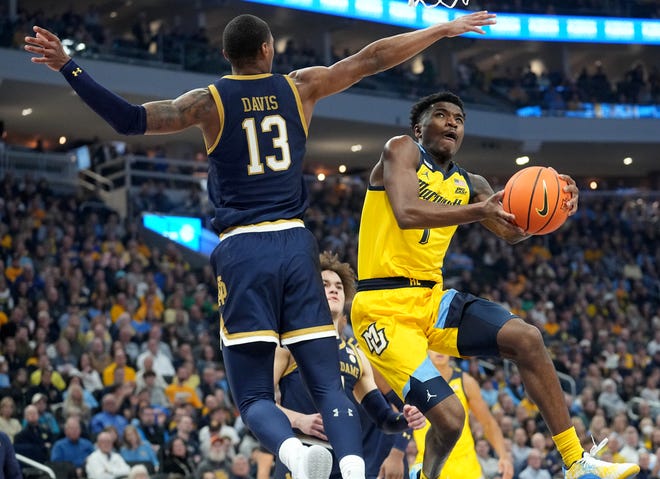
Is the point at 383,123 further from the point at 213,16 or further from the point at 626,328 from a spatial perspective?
the point at 626,328

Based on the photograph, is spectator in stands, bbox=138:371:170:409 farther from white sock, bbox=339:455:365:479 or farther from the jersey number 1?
white sock, bbox=339:455:365:479

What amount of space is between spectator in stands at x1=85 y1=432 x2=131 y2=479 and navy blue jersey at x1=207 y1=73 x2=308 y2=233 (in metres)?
7.35

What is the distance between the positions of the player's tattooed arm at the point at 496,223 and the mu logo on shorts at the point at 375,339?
92 cm

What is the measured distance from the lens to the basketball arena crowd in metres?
13.2

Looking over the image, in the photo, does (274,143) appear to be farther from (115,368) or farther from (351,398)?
(115,368)

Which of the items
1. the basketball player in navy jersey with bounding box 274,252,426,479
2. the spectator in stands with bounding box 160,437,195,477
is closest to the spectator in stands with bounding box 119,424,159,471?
the spectator in stands with bounding box 160,437,195,477

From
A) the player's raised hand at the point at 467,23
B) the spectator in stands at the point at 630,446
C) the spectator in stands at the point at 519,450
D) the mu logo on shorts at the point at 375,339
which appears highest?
the player's raised hand at the point at 467,23

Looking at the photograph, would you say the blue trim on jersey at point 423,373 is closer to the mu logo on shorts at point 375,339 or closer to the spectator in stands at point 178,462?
the mu logo on shorts at point 375,339

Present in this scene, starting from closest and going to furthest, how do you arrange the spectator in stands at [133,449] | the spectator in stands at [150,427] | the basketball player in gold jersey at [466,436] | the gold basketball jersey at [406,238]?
the gold basketball jersey at [406,238]
the basketball player in gold jersey at [466,436]
the spectator in stands at [133,449]
the spectator in stands at [150,427]

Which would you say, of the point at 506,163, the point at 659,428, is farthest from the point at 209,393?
the point at 506,163

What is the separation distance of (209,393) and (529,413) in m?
5.16

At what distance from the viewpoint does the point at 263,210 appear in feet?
18.2

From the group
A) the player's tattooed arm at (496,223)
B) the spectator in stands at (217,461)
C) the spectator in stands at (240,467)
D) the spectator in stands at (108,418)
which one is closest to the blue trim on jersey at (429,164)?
the player's tattooed arm at (496,223)

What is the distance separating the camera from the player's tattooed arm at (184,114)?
531 cm
